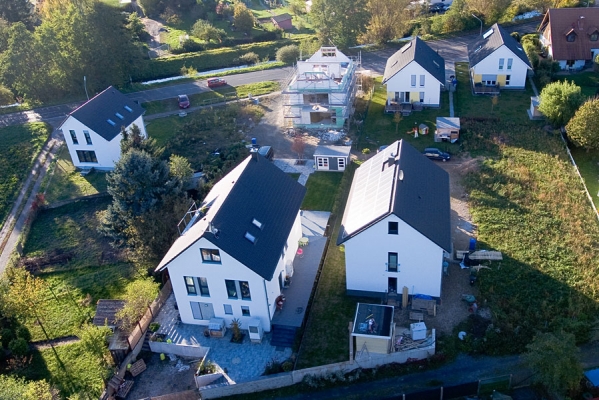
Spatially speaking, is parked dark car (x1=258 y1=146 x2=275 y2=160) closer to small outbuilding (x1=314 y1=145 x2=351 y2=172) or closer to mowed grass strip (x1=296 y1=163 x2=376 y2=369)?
small outbuilding (x1=314 y1=145 x2=351 y2=172)

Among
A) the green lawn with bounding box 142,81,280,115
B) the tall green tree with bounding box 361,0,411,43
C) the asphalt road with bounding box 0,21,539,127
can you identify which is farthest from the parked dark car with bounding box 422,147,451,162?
the tall green tree with bounding box 361,0,411,43

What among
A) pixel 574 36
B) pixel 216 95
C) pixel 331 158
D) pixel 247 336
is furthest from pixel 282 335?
pixel 574 36

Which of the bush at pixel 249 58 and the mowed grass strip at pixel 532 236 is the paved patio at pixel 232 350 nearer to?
the mowed grass strip at pixel 532 236

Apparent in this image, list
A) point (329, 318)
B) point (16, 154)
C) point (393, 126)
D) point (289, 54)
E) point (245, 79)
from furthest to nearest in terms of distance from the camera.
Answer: point (289, 54)
point (245, 79)
point (16, 154)
point (393, 126)
point (329, 318)

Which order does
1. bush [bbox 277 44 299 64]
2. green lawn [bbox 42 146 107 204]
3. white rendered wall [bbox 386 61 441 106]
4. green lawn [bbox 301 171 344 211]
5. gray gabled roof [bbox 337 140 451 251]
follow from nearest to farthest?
gray gabled roof [bbox 337 140 451 251]
green lawn [bbox 301 171 344 211]
green lawn [bbox 42 146 107 204]
white rendered wall [bbox 386 61 441 106]
bush [bbox 277 44 299 64]

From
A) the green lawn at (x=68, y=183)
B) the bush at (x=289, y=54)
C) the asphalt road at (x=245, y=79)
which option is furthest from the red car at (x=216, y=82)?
the green lawn at (x=68, y=183)

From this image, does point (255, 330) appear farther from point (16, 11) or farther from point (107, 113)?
point (16, 11)
